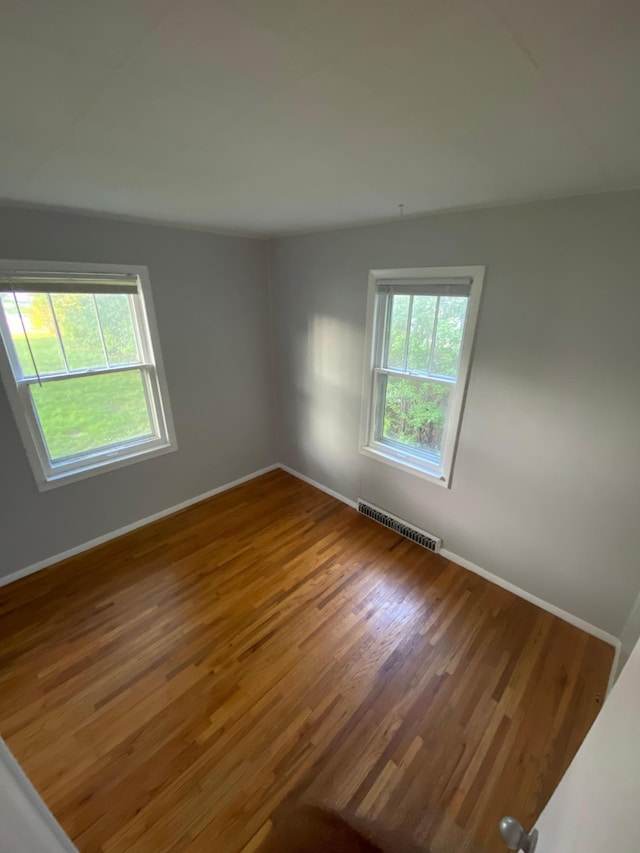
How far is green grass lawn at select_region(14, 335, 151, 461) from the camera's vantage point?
218 centimetres

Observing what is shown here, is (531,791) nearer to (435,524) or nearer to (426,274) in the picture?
(435,524)

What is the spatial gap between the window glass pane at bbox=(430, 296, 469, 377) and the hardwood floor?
4.62 feet

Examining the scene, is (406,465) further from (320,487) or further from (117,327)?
(117,327)

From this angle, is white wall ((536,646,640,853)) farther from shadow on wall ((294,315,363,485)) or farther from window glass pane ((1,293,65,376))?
window glass pane ((1,293,65,376))

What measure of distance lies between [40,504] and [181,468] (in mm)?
989

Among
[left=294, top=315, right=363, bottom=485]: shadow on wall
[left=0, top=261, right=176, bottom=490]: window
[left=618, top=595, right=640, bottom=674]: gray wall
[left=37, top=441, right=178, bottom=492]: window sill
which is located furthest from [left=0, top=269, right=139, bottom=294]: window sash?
[left=618, top=595, right=640, bottom=674]: gray wall

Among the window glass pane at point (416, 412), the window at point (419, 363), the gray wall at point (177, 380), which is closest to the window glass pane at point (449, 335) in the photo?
the window at point (419, 363)

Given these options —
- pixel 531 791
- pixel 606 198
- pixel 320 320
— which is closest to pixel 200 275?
pixel 320 320

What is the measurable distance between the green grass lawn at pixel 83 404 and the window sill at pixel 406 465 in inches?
73.6

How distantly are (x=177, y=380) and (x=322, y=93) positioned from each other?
2.38 meters

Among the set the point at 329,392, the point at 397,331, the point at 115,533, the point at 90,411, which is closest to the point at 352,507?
→ the point at 329,392

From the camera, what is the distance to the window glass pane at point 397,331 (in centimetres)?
238

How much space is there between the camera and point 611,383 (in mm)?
1632

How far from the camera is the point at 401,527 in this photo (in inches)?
107
